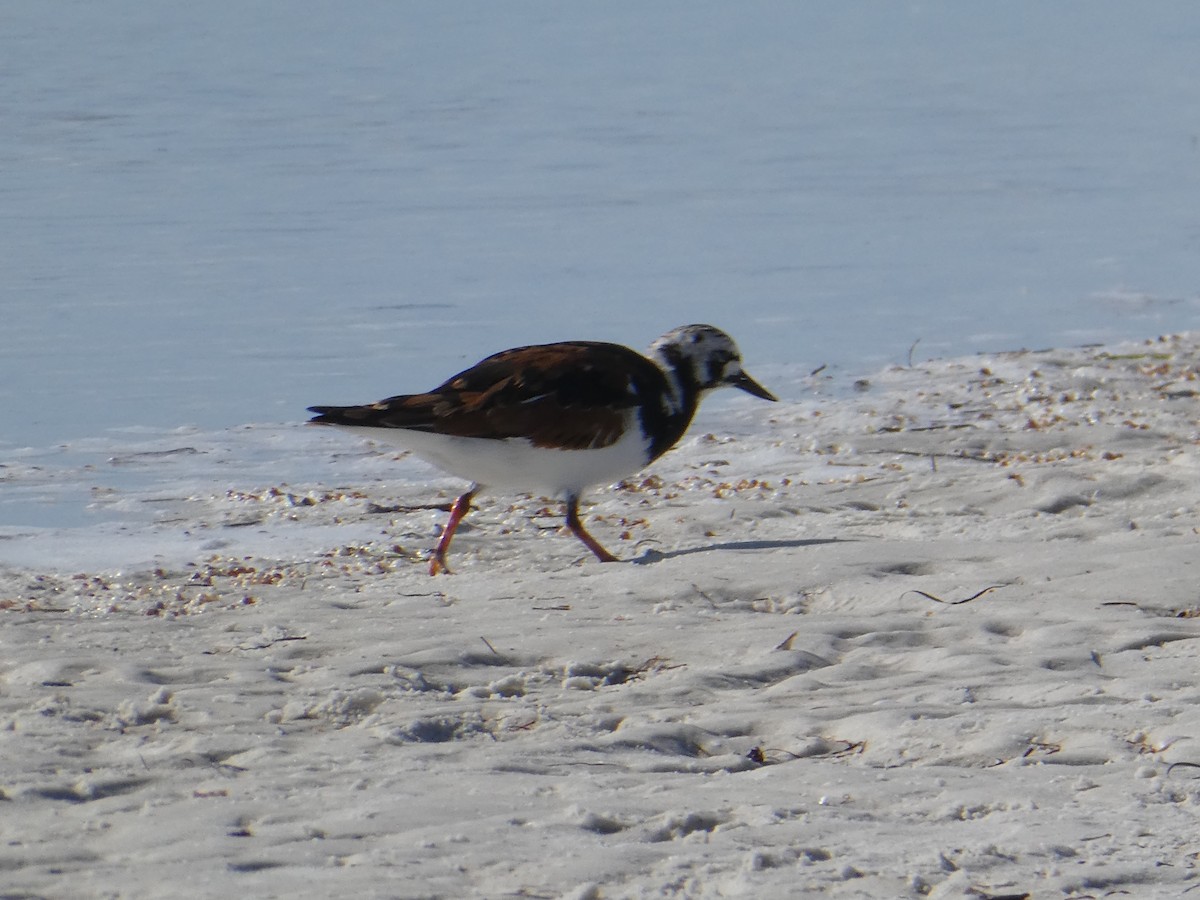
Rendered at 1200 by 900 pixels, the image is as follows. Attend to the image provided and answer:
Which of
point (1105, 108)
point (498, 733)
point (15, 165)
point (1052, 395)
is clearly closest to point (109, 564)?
point (498, 733)

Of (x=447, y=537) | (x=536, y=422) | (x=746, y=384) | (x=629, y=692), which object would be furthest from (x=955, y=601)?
(x=746, y=384)

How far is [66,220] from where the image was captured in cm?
1473

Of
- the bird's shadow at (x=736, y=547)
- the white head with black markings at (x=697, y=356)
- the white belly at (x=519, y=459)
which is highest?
the white head with black markings at (x=697, y=356)

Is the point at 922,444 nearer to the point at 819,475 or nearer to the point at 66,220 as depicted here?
the point at 819,475

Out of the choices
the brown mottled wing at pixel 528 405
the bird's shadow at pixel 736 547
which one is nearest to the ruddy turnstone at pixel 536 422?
the brown mottled wing at pixel 528 405

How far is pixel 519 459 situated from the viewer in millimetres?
6492

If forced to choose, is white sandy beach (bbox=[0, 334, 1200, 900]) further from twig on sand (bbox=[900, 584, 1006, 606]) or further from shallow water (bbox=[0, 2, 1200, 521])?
shallow water (bbox=[0, 2, 1200, 521])

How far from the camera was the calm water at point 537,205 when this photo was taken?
1110 cm

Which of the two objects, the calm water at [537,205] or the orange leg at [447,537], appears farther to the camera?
the calm water at [537,205]

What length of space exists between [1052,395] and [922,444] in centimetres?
142

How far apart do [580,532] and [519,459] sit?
1.18ft

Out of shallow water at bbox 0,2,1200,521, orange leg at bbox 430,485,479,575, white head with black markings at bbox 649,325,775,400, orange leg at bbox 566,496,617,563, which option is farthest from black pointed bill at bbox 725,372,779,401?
shallow water at bbox 0,2,1200,521

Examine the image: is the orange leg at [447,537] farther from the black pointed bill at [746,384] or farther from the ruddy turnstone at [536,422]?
the black pointed bill at [746,384]

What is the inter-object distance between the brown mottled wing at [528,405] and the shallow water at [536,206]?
300 cm
